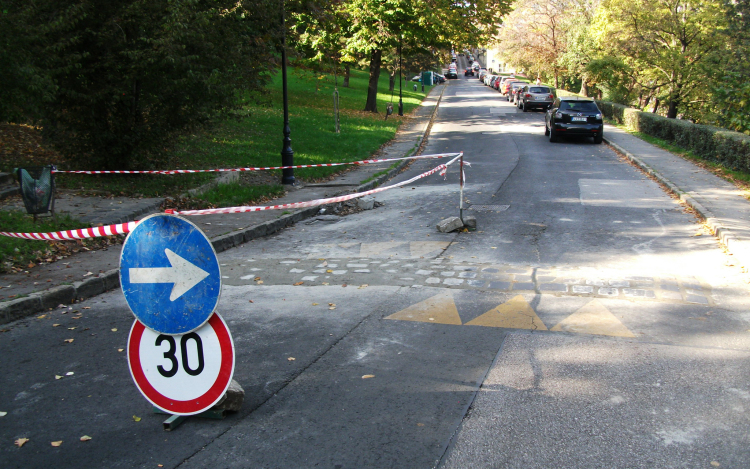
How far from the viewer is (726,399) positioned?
14.3 feet

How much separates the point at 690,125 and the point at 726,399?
1810 cm

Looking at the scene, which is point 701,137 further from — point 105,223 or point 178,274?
point 178,274

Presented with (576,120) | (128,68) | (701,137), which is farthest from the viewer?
(576,120)

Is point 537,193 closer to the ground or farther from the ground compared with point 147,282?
closer to the ground

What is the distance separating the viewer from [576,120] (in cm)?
2345

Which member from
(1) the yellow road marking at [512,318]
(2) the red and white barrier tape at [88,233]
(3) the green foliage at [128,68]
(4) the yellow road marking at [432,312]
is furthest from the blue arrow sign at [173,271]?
(3) the green foliage at [128,68]

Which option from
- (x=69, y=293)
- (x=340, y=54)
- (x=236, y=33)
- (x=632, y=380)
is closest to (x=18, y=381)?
(x=69, y=293)

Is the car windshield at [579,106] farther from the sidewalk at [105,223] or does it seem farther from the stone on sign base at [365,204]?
the stone on sign base at [365,204]

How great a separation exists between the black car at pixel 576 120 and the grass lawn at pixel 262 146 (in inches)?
268

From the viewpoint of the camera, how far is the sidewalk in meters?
6.66

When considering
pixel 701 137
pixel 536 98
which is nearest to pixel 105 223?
pixel 701 137

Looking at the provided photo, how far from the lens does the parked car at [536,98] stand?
127ft

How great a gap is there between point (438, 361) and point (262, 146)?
1503cm

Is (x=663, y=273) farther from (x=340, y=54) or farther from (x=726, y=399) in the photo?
(x=340, y=54)
